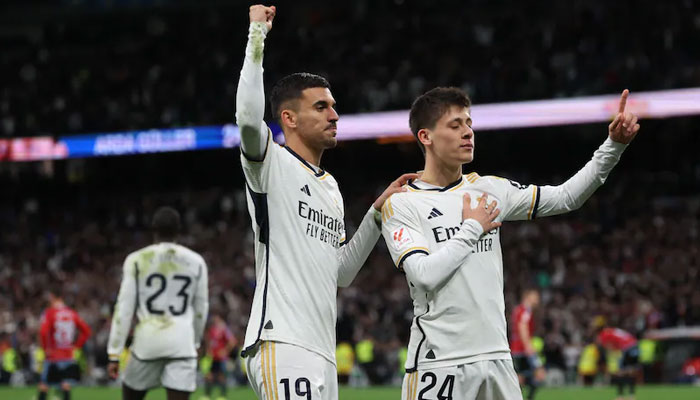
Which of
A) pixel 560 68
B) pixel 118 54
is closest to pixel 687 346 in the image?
pixel 560 68

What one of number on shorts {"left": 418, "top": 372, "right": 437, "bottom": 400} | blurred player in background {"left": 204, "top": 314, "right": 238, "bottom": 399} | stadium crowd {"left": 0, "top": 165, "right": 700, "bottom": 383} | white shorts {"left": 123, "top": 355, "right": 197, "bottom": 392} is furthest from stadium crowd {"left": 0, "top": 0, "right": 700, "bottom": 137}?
number on shorts {"left": 418, "top": 372, "right": 437, "bottom": 400}

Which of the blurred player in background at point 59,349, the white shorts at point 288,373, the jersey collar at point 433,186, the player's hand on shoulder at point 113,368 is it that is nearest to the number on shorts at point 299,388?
the white shorts at point 288,373

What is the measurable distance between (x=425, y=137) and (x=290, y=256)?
982 mm

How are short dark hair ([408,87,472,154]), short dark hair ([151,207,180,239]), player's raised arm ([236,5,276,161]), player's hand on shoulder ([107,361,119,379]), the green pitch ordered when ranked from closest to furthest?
1. player's raised arm ([236,5,276,161])
2. short dark hair ([408,87,472,154])
3. player's hand on shoulder ([107,361,119,379])
4. short dark hair ([151,207,180,239])
5. the green pitch

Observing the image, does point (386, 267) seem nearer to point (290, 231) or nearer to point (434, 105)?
point (434, 105)

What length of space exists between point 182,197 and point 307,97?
25420mm

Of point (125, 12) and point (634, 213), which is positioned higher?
point (125, 12)

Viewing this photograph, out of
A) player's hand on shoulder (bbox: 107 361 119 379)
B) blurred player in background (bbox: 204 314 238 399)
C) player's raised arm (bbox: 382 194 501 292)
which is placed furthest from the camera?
blurred player in background (bbox: 204 314 238 399)

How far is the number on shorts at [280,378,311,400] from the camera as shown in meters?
4.46

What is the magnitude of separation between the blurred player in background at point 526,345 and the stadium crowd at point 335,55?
8.78 metres

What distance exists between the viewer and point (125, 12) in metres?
32.9

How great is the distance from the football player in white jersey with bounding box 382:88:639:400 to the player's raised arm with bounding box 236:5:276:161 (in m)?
0.88

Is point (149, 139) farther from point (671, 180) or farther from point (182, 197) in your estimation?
point (671, 180)

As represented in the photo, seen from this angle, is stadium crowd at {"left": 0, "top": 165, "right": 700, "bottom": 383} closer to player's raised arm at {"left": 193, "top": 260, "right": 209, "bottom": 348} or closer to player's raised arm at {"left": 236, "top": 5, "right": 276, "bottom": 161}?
player's raised arm at {"left": 193, "top": 260, "right": 209, "bottom": 348}
